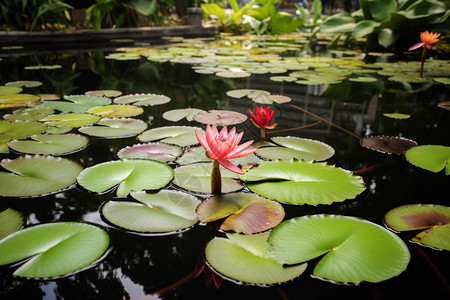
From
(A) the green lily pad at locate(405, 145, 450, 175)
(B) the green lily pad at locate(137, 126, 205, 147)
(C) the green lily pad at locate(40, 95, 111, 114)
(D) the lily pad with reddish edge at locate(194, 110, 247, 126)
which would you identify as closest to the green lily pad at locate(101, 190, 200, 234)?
(B) the green lily pad at locate(137, 126, 205, 147)

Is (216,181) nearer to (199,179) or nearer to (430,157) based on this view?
(199,179)

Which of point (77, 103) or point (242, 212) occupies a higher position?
point (77, 103)

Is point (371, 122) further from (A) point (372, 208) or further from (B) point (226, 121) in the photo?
(A) point (372, 208)

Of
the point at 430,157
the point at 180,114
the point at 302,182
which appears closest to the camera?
the point at 302,182

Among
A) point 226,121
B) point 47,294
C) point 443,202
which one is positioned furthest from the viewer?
point 226,121

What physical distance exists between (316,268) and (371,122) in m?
1.19

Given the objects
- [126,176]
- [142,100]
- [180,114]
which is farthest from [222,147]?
[142,100]

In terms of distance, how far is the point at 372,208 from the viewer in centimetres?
86

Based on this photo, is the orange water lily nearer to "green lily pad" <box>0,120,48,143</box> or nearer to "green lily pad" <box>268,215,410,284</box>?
"green lily pad" <box>268,215,410,284</box>

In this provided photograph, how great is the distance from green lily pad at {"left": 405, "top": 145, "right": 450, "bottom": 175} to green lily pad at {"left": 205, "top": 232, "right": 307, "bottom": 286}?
70cm

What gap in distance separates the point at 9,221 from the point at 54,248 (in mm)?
195

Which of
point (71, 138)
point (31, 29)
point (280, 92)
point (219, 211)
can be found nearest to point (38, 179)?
point (71, 138)

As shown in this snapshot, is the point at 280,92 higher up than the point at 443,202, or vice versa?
the point at 280,92

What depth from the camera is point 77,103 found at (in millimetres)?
1747
